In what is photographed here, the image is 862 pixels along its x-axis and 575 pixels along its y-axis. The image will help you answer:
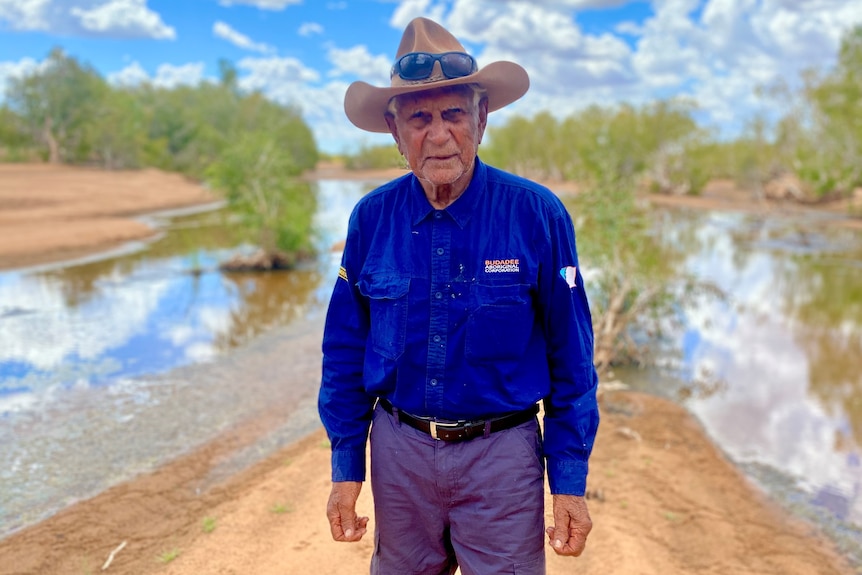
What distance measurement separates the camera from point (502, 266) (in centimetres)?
196

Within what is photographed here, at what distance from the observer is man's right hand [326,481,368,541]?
2193 millimetres

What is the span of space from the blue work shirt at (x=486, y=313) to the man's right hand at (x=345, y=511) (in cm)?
38

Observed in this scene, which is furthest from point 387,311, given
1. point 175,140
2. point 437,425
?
point 175,140

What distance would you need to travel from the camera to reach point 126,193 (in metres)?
31.3

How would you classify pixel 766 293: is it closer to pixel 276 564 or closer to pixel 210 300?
pixel 210 300

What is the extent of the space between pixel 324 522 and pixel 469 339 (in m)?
2.63

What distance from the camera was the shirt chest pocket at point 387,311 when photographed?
2.00 m

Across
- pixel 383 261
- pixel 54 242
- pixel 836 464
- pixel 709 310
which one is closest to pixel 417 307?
pixel 383 261

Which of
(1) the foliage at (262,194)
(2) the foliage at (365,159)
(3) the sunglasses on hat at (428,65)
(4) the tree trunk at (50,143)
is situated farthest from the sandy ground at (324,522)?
(2) the foliage at (365,159)

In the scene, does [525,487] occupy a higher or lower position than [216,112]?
lower

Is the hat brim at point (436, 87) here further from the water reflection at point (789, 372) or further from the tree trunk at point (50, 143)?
the tree trunk at point (50, 143)

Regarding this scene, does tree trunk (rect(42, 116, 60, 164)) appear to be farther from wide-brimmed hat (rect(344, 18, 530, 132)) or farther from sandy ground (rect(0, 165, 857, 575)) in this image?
wide-brimmed hat (rect(344, 18, 530, 132))

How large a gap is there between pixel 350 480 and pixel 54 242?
18.8 meters

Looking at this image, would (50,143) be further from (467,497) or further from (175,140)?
(467,497)
